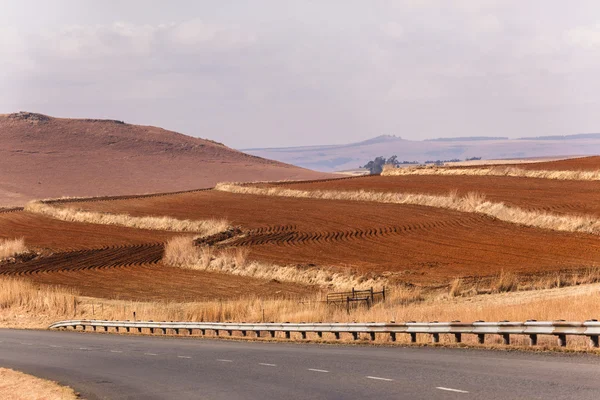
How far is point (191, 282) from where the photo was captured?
4481cm

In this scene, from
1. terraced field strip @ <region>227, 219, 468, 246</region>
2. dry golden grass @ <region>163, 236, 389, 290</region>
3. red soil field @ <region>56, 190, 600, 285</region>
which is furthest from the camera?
terraced field strip @ <region>227, 219, 468, 246</region>

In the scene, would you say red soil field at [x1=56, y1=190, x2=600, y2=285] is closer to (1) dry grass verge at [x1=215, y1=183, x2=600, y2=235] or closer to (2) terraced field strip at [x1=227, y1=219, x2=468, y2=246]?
(2) terraced field strip at [x1=227, y1=219, x2=468, y2=246]

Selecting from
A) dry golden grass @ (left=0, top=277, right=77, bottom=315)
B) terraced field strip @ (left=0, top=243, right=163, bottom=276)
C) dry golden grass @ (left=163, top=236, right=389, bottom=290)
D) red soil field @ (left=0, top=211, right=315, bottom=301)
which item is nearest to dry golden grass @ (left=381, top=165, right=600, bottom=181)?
red soil field @ (left=0, top=211, right=315, bottom=301)

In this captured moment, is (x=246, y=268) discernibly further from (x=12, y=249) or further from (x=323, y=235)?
(x=12, y=249)

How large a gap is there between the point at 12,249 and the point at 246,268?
1570 centimetres

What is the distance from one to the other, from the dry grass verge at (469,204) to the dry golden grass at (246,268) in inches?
532

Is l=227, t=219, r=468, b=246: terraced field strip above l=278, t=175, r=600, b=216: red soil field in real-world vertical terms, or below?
below

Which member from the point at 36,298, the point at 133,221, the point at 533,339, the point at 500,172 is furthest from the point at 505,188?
the point at 533,339

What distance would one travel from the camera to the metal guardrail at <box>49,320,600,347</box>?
1785cm

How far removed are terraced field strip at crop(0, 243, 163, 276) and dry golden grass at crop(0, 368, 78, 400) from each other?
3067 cm

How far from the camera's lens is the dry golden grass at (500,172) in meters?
71.6

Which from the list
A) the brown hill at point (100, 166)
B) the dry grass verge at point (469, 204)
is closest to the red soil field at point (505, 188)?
the dry grass verge at point (469, 204)

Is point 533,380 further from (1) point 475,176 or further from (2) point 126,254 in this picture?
(1) point 475,176

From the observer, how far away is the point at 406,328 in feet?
73.5
